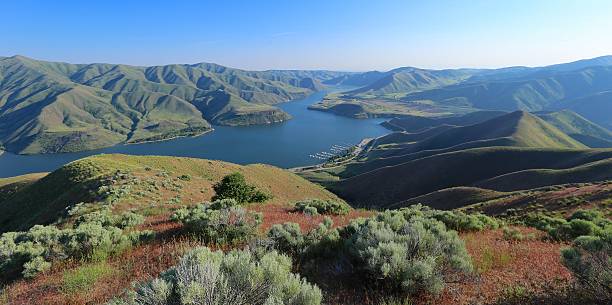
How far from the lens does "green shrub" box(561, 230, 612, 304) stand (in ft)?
20.7

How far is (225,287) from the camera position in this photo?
4.95 meters

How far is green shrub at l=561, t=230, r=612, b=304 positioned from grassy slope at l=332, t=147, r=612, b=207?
76460 millimetres

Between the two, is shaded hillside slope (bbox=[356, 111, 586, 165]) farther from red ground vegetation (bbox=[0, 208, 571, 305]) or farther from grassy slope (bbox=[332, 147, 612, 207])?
red ground vegetation (bbox=[0, 208, 571, 305])

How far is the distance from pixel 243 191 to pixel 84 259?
73.3 feet

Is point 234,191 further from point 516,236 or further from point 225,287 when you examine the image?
point 225,287

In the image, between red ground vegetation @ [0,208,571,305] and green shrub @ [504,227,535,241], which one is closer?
red ground vegetation @ [0,208,571,305]

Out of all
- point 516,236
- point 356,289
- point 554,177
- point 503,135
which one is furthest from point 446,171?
point 356,289

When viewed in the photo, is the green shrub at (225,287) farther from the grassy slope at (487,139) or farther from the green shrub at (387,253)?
the grassy slope at (487,139)

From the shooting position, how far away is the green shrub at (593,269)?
248 inches

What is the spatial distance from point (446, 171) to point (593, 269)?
311 ft

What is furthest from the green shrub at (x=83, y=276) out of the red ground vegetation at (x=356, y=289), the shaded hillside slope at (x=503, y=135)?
the shaded hillside slope at (x=503, y=135)

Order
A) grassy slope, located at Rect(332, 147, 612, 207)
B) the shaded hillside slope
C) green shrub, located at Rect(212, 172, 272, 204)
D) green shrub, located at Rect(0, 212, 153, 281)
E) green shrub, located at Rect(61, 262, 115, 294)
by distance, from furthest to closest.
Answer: the shaded hillside slope < grassy slope, located at Rect(332, 147, 612, 207) < green shrub, located at Rect(212, 172, 272, 204) < green shrub, located at Rect(0, 212, 153, 281) < green shrub, located at Rect(61, 262, 115, 294)

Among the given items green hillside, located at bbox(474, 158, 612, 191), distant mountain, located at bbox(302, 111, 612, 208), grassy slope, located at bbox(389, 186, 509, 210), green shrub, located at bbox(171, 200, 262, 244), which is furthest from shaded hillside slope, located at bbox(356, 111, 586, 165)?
green shrub, located at bbox(171, 200, 262, 244)

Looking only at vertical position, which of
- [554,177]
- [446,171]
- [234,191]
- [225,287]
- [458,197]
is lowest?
[446,171]
